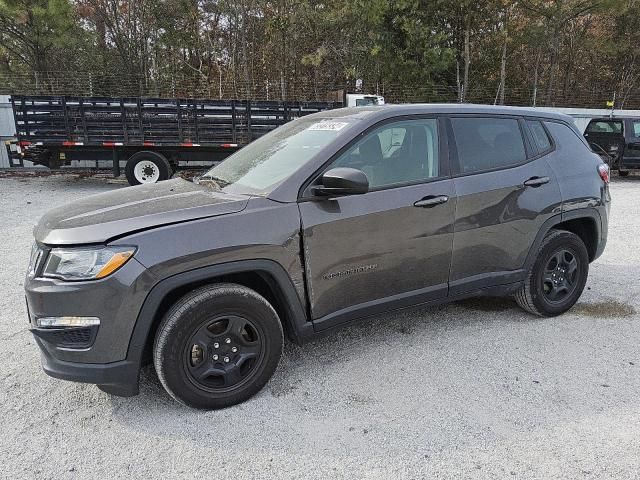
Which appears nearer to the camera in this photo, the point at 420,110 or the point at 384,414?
the point at 384,414

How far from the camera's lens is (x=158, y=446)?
2.51 metres

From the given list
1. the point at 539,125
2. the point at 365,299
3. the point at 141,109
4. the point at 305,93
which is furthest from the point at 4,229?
the point at 305,93

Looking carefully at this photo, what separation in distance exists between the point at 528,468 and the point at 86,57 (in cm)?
2320

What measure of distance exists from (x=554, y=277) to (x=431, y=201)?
154 centimetres

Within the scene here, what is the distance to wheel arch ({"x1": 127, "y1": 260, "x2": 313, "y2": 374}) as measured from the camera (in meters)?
2.53

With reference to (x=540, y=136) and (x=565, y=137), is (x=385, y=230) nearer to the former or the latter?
(x=540, y=136)

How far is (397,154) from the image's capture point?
10.9ft

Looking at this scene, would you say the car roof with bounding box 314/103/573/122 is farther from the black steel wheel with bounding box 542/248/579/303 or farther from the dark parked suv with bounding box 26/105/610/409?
the black steel wheel with bounding box 542/248/579/303

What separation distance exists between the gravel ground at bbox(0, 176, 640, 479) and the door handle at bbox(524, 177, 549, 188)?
1.14 m

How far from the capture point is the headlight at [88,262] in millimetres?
2428

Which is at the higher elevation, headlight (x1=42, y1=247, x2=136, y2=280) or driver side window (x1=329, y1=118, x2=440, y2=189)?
driver side window (x1=329, y1=118, x2=440, y2=189)

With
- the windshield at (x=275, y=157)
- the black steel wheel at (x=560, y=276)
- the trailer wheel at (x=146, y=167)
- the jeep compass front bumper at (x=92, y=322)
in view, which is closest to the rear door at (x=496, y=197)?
the black steel wheel at (x=560, y=276)

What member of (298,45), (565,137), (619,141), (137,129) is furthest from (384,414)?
(298,45)

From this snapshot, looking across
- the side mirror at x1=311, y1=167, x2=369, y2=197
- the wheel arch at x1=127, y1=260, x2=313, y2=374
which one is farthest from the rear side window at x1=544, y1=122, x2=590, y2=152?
the wheel arch at x1=127, y1=260, x2=313, y2=374
